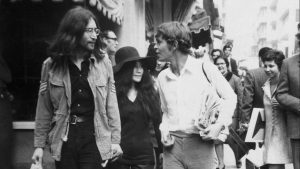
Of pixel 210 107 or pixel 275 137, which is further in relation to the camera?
pixel 275 137

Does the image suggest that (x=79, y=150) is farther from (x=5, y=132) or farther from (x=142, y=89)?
(x=142, y=89)

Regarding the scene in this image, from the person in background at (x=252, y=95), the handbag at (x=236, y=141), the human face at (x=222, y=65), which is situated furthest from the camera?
the human face at (x=222, y=65)

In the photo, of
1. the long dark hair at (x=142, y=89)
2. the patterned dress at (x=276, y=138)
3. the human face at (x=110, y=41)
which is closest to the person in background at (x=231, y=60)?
the human face at (x=110, y=41)

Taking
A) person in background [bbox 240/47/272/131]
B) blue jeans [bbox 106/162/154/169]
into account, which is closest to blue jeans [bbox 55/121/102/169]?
blue jeans [bbox 106/162/154/169]

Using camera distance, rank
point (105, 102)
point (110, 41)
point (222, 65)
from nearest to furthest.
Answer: point (105, 102) → point (110, 41) → point (222, 65)

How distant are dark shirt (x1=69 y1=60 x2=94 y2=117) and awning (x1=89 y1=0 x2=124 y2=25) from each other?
276 cm

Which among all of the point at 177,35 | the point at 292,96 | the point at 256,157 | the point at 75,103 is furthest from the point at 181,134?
the point at 256,157

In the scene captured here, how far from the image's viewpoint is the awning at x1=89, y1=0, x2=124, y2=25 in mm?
7328

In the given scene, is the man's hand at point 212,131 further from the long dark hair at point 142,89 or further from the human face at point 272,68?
the human face at point 272,68

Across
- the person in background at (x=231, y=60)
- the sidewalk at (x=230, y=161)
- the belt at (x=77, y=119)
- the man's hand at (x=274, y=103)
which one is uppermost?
the person in background at (x=231, y=60)

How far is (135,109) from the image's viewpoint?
615 centimetres

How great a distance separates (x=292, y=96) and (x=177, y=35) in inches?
64.0

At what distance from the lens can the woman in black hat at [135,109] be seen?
605 cm

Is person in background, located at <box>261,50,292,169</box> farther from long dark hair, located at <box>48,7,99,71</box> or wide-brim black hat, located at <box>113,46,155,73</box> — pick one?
long dark hair, located at <box>48,7,99,71</box>
